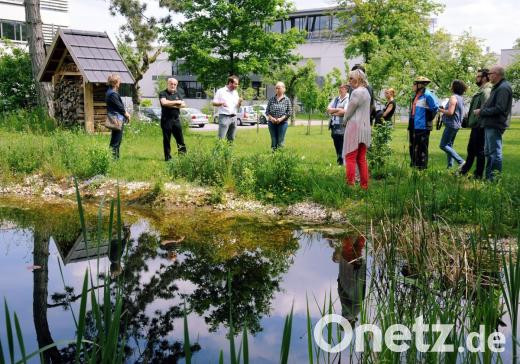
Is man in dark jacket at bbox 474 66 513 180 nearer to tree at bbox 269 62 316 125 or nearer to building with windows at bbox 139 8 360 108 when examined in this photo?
tree at bbox 269 62 316 125

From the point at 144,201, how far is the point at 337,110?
12.8 feet

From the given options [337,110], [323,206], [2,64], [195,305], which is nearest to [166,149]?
[337,110]

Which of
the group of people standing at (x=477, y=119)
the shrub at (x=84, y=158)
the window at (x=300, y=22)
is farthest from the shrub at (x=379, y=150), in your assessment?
the window at (x=300, y=22)

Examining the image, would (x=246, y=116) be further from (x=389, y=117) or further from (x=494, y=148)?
(x=494, y=148)

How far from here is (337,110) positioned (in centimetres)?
997

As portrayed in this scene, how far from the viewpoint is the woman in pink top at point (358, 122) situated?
786cm

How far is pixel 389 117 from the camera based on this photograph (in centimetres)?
1048

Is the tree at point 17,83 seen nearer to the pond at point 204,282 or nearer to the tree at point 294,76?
the pond at point 204,282

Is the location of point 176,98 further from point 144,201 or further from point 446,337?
point 446,337

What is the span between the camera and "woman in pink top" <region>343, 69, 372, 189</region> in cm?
786

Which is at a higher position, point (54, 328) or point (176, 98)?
point (176, 98)

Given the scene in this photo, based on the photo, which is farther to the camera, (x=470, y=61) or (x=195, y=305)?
(x=470, y=61)

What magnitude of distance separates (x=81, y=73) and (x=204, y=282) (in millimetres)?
11997

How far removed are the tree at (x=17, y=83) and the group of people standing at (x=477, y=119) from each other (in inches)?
558
